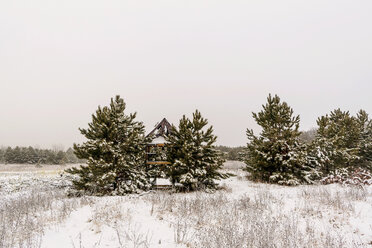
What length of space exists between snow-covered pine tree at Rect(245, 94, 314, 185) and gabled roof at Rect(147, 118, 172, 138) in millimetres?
6919

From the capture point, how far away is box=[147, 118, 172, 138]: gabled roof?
1520 cm

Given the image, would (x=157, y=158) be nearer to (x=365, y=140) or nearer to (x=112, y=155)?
(x=112, y=155)

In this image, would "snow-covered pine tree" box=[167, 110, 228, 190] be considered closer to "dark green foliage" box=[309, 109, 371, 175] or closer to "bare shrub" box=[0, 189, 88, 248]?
"bare shrub" box=[0, 189, 88, 248]

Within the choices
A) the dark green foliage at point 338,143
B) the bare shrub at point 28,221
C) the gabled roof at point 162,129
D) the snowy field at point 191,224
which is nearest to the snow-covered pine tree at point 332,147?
the dark green foliage at point 338,143

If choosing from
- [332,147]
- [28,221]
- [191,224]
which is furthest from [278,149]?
[28,221]

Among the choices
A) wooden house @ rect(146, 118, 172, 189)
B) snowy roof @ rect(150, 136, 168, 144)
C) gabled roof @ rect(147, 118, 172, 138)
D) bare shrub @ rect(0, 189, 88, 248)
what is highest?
gabled roof @ rect(147, 118, 172, 138)

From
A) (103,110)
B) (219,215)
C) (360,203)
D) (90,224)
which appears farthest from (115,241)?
(360,203)

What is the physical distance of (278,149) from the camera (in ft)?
51.2

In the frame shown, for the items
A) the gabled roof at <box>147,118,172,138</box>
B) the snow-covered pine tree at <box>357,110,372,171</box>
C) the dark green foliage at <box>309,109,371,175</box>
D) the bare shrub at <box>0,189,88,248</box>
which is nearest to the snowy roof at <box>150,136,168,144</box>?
the gabled roof at <box>147,118,172,138</box>

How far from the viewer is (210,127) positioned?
13.6 metres

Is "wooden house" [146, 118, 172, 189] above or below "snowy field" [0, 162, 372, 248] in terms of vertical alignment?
above

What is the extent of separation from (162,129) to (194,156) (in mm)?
3673

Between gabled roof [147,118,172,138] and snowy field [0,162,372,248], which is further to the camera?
gabled roof [147,118,172,138]

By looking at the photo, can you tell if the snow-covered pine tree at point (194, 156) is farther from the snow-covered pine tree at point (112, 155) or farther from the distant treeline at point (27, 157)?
the distant treeline at point (27, 157)
